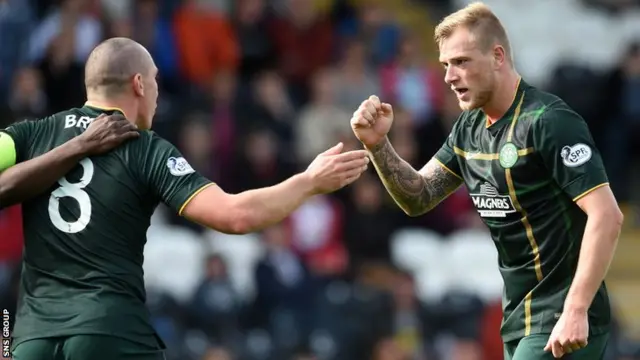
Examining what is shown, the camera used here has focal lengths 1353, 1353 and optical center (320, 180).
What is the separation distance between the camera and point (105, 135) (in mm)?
6039

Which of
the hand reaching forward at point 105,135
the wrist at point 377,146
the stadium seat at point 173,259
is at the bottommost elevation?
the stadium seat at point 173,259

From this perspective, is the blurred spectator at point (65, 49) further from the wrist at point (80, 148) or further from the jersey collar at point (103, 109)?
the wrist at point (80, 148)

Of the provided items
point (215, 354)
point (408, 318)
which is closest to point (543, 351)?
point (215, 354)

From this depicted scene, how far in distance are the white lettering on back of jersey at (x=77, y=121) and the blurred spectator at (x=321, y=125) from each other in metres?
7.03

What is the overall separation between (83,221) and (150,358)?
26.8 inches

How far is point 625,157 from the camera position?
14.3m

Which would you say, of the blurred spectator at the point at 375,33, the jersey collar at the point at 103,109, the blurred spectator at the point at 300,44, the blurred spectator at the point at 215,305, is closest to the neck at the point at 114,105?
the jersey collar at the point at 103,109

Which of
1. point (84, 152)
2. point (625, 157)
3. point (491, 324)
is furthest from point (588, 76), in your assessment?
point (84, 152)

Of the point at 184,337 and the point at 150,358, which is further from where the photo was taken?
the point at 184,337

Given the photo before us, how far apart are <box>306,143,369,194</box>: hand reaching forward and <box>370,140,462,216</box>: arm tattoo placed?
65cm

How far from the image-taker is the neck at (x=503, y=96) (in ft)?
21.1

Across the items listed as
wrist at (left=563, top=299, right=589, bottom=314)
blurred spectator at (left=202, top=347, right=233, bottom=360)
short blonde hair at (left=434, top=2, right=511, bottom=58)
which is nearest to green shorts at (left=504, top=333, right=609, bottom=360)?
wrist at (left=563, top=299, right=589, bottom=314)

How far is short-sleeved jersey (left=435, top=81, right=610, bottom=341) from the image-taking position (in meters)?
6.09

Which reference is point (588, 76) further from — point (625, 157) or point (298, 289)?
point (298, 289)
